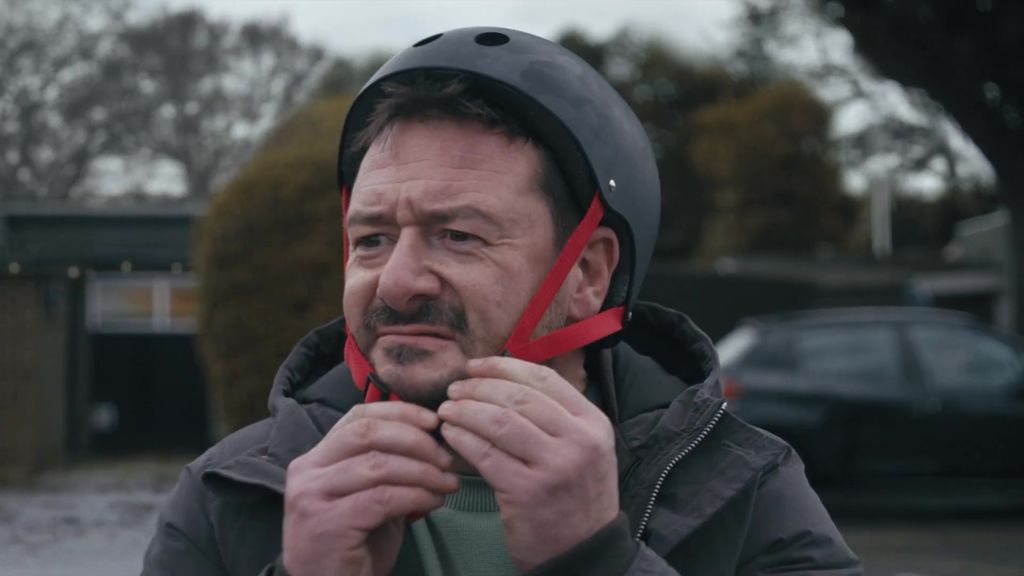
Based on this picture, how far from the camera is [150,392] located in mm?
17219

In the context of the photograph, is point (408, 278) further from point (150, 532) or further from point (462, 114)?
point (150, 532)

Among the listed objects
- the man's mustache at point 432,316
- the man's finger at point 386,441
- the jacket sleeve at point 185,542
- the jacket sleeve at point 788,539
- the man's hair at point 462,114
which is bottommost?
the jacket sleeve at point 185,542

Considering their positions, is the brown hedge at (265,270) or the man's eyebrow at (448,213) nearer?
the man's eyebrow at (448,213)

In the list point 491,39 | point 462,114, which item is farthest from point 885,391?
point 462,114

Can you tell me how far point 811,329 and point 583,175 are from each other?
933 centimetres

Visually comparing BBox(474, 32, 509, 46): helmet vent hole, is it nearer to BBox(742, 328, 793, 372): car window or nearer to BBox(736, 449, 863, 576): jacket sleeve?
BBox(736, 449, 863, 576): jacket sleeve

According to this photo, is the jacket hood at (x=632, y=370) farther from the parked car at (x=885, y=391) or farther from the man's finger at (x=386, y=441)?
the parked car at (x=885, y=391)

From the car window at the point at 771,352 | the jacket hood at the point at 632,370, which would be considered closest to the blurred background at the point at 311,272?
the car window at the point at 771,352

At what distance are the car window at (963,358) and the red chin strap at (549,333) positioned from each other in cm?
922

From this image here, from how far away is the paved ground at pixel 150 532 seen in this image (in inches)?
340

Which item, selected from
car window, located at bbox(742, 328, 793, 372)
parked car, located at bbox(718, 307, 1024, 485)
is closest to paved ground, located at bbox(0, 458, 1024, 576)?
parked car, located at bbox(718, 307, 1024, 485)

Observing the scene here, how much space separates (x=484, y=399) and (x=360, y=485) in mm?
174

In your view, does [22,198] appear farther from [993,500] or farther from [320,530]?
[320,530]

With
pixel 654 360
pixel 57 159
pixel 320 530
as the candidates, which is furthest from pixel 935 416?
pixel 57 159
